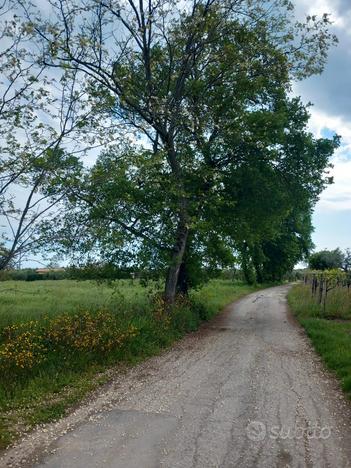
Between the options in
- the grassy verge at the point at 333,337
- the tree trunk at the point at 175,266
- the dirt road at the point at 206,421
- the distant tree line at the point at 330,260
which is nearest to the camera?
the dirt road at the point at 206,421

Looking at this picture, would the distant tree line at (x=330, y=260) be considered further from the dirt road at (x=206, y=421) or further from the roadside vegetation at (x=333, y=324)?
the dirt road at (x=206, y=421)

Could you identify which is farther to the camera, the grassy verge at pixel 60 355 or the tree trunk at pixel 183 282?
the tree trunk at pixel 183 282

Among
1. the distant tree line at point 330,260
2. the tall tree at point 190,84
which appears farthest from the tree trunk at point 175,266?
the distant tree line at point 330,260

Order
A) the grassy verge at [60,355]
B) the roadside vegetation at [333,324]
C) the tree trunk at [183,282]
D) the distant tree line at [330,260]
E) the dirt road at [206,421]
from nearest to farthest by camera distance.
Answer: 1. the dirt road at [206,421]
2. the grassy verge at [60,355]
3. the roadside vegetation at [333,324]
4. the tree trunk at [183,282]
5. the distant tree line at [330,260]

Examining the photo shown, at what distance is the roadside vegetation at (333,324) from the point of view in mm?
10445

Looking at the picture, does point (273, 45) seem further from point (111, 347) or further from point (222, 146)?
point (111, 347)

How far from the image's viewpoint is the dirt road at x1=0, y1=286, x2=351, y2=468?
5.44 meters

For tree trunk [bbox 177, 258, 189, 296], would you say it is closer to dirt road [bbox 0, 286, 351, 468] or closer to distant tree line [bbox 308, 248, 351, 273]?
dirt road [bbox 0, 286, 351, 468]

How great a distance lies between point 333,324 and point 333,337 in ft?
11.0

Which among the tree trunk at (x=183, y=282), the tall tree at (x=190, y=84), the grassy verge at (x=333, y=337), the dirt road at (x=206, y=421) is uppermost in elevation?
the tall tree at (x=190, y=84)

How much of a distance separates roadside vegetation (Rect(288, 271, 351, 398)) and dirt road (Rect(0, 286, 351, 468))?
0.41m

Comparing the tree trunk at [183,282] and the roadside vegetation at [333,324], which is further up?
the tree trunk at [183,282]

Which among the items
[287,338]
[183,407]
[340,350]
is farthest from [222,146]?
[183,407]

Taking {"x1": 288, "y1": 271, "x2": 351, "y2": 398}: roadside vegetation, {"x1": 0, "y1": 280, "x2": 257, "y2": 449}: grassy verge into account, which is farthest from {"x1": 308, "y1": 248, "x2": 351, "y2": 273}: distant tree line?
{"x1": 0, "y1": 280, "x2": 257, "y2": 449}: grassy verge
